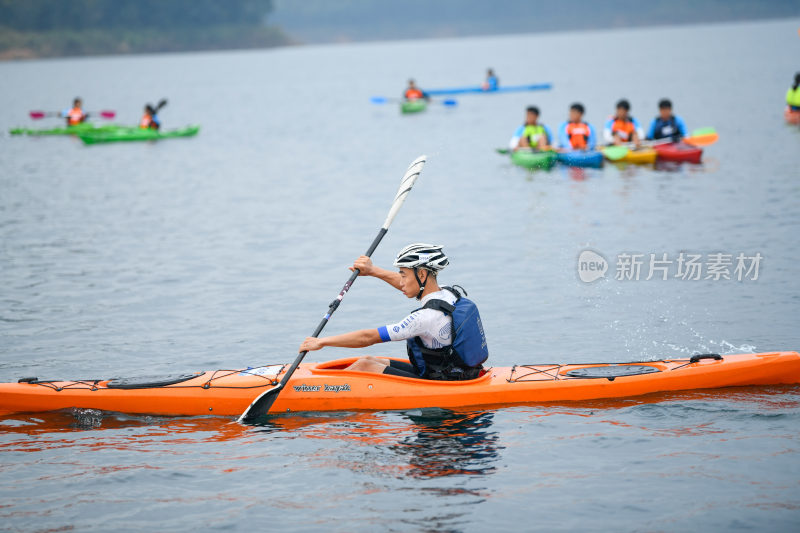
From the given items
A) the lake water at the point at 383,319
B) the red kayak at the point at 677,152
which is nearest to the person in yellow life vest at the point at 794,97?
the lake water at the point at 383,319

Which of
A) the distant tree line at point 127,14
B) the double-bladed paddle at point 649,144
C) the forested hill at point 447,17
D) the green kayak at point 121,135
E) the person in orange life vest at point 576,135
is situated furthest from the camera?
the forested hill at point 447,17

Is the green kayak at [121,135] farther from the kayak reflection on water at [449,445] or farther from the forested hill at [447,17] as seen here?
the forested hill at [447,17]

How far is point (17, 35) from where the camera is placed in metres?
97.6

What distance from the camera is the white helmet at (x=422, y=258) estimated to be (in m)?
7.78

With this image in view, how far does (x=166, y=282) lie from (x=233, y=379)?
6014 millimetres

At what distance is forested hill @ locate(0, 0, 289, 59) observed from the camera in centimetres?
9831

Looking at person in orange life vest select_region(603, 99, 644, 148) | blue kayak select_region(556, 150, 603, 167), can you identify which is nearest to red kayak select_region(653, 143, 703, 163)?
person in orange life vest select_region(603, 99, 644, 148)

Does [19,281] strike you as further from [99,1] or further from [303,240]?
[99,1]

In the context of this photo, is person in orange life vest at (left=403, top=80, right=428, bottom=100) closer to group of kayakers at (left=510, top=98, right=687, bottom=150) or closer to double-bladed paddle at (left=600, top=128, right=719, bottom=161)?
group of kayakers at (left=510, top=98, right=687, bottom=150)

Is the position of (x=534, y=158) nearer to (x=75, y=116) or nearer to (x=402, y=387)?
(x=402, y=387)

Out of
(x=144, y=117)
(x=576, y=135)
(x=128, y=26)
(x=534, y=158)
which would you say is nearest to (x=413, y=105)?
(x=144, y=117)

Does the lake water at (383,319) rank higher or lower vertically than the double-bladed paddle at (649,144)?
lower

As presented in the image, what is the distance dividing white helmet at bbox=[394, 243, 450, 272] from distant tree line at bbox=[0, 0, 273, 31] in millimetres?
101164

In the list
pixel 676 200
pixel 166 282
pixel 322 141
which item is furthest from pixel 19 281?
pixel 322 141
